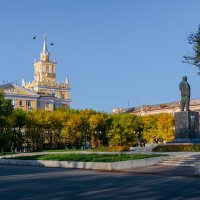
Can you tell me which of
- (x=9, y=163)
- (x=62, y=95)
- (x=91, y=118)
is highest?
(x=62, y=95)

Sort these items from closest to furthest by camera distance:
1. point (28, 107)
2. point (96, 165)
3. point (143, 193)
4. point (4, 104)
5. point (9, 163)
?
point (143, 193) < point (96, 165) < point (9, 163) < point (4, 104) < point (28, 107)

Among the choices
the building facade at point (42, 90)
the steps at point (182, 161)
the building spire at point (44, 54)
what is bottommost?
the steps at point (182, 161)

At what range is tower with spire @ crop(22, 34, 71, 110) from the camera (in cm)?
10119

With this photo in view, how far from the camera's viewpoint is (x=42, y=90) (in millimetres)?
102062

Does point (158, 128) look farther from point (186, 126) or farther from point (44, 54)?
point (44, 54)

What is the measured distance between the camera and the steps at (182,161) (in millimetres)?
24689

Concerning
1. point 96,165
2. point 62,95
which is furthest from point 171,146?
point 62,95

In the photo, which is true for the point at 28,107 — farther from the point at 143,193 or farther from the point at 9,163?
the point at 143,193

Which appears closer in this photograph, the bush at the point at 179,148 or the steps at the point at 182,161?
the steps at the point at 182,161

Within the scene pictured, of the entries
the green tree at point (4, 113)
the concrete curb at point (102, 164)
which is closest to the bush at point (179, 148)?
the concrete curb at point (102, 164)

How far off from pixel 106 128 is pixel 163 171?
4424 centimetres

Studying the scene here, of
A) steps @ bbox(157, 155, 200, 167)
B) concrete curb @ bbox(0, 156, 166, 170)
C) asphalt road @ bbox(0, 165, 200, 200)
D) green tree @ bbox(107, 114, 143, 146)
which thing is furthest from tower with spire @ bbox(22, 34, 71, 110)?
asphalt road @ bbox(0, 165, 200, 200)

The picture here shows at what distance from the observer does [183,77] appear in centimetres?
3628

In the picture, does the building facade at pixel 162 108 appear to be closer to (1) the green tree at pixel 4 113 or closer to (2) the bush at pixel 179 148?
(1) the green tree at pixel 4 113
